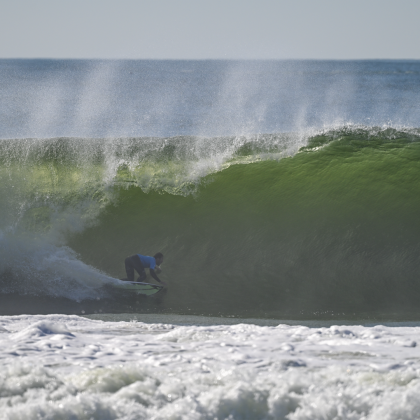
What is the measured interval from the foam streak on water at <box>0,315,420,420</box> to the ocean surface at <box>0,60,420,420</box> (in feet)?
0.04

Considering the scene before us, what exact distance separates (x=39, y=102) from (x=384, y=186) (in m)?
27.0

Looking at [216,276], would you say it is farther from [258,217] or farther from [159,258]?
[258,217]

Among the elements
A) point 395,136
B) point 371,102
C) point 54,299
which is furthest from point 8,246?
point 371,102

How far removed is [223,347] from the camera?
3.18m

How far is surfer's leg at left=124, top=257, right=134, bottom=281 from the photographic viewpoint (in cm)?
586

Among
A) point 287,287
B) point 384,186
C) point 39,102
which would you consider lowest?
point 287,287

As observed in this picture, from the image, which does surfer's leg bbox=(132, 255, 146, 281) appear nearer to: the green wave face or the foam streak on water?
the green wave face

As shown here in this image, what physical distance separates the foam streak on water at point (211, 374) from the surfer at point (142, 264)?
224 centimetres

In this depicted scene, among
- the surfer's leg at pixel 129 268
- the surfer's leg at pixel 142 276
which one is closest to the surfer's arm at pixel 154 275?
the surfer's leg at pixel 142 276

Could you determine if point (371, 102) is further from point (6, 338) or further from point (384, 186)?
point (6, 338)

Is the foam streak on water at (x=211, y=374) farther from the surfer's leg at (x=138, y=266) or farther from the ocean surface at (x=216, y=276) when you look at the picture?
the surfer's leg at (x=138, y=266)

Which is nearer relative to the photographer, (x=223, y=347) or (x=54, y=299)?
(x=223, y=347)

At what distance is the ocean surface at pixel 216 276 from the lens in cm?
256

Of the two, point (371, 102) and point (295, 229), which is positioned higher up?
point (371, 102)
